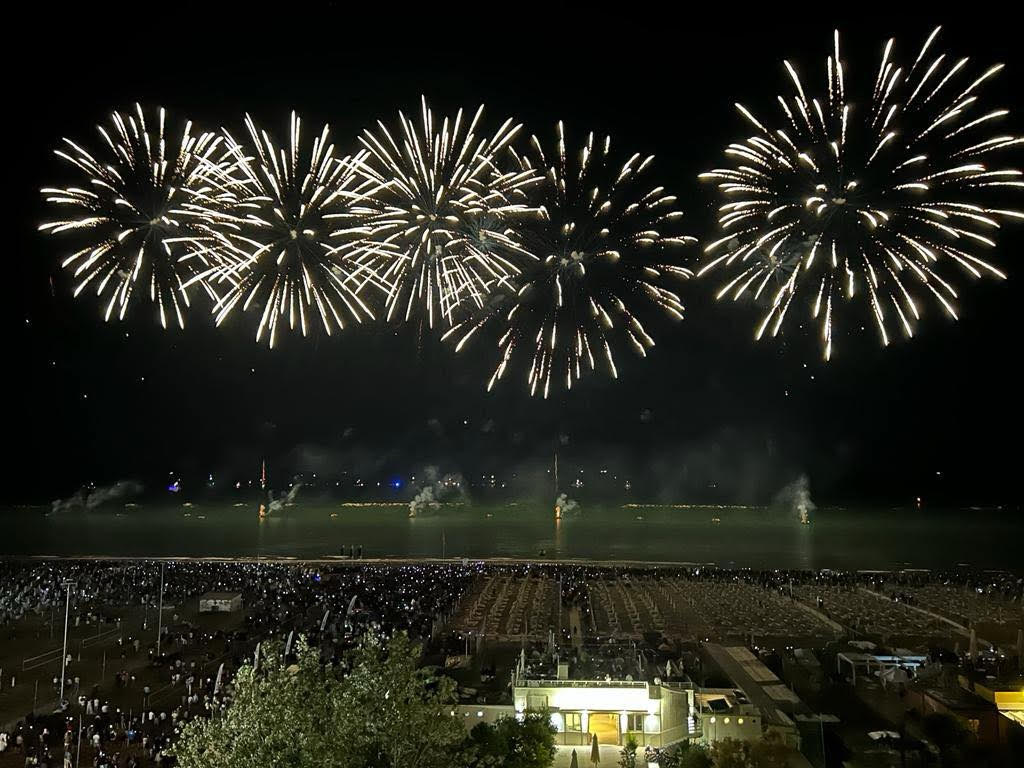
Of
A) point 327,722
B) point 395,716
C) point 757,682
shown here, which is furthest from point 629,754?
point 327,722

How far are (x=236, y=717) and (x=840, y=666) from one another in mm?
17890

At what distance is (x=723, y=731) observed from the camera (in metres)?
14.4

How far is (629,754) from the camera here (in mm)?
14203

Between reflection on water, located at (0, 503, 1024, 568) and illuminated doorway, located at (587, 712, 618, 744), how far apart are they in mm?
44613

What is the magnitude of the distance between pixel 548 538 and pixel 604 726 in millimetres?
63785

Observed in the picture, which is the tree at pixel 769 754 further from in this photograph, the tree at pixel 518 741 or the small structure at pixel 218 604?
the small structure at pixel 218 604

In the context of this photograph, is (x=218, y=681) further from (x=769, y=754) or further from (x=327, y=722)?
(x=769, y=754)

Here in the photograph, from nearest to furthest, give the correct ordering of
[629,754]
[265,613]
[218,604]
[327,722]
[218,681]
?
[327,722] < [629,754] < [218,681] < [265,613] < [218,604]

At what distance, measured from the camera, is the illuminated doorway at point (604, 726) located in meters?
16.0

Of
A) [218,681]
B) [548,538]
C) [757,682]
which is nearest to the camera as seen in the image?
[757,682]

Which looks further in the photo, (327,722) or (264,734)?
(327,722)

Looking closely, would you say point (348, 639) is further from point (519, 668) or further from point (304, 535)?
point (304, 535)

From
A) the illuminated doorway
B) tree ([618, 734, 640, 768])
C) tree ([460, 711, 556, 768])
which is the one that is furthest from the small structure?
tree ([618, 734, 640, 768])

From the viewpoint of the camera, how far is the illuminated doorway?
630 inches
